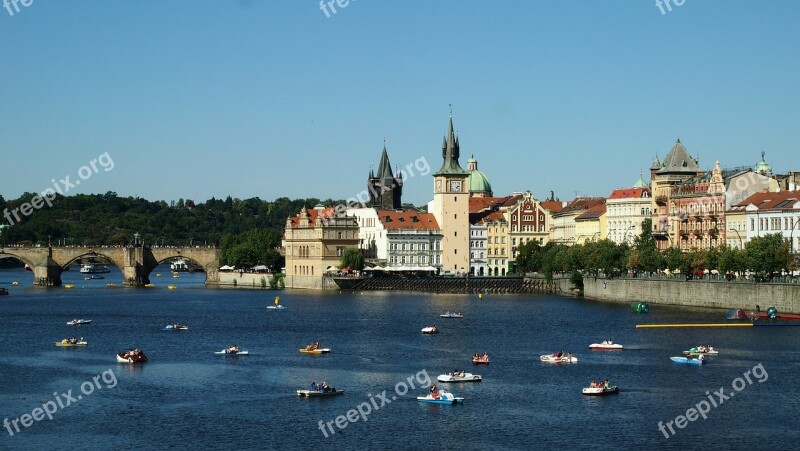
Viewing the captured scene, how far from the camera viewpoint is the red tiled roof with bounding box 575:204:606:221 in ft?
627

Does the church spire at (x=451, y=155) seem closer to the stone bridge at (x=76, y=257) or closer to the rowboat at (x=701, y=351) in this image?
the stone bridge at (x=76, y=257)

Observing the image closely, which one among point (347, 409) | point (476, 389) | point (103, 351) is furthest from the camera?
point (103, 351)

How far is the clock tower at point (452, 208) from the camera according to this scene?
187500mm

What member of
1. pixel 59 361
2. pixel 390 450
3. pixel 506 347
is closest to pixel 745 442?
pixel 390 450

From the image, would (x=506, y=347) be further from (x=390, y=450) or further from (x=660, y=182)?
(x=660, y=182)

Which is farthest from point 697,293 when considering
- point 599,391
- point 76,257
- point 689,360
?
point 76,257

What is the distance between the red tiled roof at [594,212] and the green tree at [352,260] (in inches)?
1342

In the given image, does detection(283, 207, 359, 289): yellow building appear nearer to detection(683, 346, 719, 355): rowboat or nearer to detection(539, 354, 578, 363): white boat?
detection(539, 354, 578, 363): white boat

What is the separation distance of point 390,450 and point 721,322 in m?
53.4

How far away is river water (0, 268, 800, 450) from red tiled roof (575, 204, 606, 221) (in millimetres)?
69749

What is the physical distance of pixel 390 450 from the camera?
55.5 meters

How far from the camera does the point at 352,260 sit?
176 m

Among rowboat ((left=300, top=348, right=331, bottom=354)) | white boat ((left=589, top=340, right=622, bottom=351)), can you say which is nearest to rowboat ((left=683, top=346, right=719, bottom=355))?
white boat ((left=589, top=340, right=622, bottom=351))

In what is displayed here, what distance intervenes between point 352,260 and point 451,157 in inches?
848
